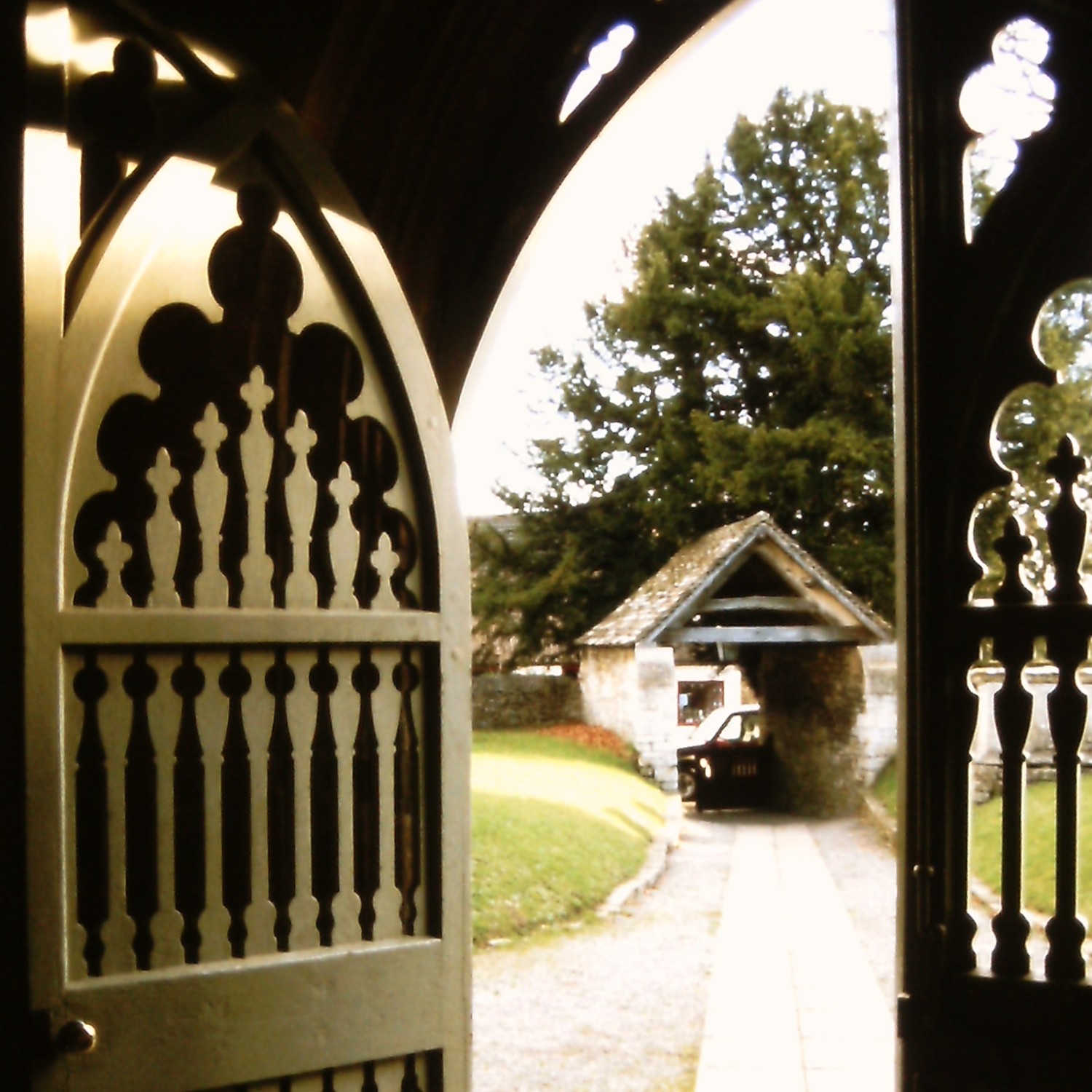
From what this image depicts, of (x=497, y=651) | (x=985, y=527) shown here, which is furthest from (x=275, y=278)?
(x=497, y=651)

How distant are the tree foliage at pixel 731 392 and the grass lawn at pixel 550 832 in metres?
5.84

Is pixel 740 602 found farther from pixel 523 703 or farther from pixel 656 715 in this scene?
pixel 523 703

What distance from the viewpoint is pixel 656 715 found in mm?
14297

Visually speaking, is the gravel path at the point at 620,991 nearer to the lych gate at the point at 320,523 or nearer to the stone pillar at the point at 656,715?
the lych gate at the point at 320,523

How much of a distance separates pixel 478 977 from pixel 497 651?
47.5ft

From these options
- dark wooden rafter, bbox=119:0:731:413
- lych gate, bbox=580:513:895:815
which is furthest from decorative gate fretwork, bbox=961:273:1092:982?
lych gate, bbox=580:513:895:815

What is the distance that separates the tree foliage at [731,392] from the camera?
18234 millimetres

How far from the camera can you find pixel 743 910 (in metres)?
8.82

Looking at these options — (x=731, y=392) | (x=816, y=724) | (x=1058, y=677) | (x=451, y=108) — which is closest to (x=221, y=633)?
(x=451, y=108)

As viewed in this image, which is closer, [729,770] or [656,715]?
[656,715]

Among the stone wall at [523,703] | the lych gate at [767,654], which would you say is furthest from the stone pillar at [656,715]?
the stone wall at [523,703]

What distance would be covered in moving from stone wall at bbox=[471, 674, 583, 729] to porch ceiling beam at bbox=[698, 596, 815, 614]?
244 cm

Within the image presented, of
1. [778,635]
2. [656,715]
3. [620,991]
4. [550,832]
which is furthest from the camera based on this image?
[778,635]

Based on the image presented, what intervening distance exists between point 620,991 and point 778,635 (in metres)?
8.30
